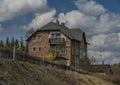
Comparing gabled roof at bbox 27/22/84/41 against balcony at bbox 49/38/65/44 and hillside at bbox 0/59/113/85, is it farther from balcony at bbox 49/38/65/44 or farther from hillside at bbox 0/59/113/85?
hillside at bbox 0/59/113/85

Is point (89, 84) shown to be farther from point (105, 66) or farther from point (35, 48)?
point (105, 66)

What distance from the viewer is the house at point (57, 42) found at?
283 feet

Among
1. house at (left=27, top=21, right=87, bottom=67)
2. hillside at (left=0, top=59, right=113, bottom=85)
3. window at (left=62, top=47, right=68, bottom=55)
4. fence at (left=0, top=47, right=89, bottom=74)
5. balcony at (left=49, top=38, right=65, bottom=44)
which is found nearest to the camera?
hillside at (left=0, top=59, right=113, bottom=85)

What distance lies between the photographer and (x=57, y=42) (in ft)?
282

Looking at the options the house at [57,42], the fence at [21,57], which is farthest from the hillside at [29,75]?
the house at [57,42]

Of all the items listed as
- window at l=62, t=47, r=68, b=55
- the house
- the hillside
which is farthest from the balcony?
the hillside

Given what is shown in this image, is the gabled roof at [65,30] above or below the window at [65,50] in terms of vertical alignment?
above

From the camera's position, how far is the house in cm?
8612

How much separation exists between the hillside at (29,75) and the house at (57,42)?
46723 mm

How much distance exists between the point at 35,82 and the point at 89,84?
1389 cm

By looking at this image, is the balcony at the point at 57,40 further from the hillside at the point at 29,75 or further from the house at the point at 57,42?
the hillside at the point at 29,75

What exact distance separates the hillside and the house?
46.7 meters

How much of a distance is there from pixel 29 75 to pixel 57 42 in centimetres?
5696

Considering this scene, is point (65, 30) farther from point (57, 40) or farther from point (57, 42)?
point (57, 42)
